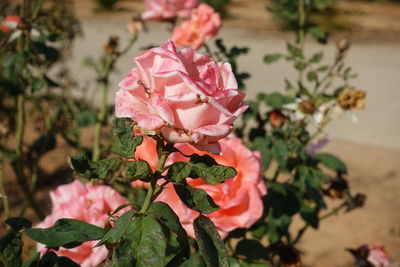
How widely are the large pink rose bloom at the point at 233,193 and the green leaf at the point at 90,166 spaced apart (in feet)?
0.43

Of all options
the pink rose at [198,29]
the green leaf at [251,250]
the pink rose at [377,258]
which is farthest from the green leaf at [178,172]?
the pink rose at [377,258]

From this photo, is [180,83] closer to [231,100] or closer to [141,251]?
[231,100]

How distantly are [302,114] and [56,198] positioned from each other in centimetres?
65

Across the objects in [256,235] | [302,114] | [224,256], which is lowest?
[256,235]

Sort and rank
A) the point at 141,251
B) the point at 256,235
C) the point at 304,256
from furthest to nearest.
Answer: the point at 304,256, the point at 256,235, the point at 141,251

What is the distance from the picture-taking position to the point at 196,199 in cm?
62

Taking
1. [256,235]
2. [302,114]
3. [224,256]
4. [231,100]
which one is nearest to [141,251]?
[224,256]

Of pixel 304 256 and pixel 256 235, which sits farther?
pixel 304 256

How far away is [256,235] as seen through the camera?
1.10 m

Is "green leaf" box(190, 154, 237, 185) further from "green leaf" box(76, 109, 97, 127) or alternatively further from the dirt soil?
the dirt soil

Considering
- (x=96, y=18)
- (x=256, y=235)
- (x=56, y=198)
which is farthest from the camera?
(x=96, y=18)

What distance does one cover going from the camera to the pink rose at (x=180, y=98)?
1.79 ft

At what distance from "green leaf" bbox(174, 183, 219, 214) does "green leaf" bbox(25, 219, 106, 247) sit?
0.12m

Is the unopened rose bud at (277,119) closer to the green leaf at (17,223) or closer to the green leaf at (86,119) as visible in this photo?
the green leaf at (86,119)
